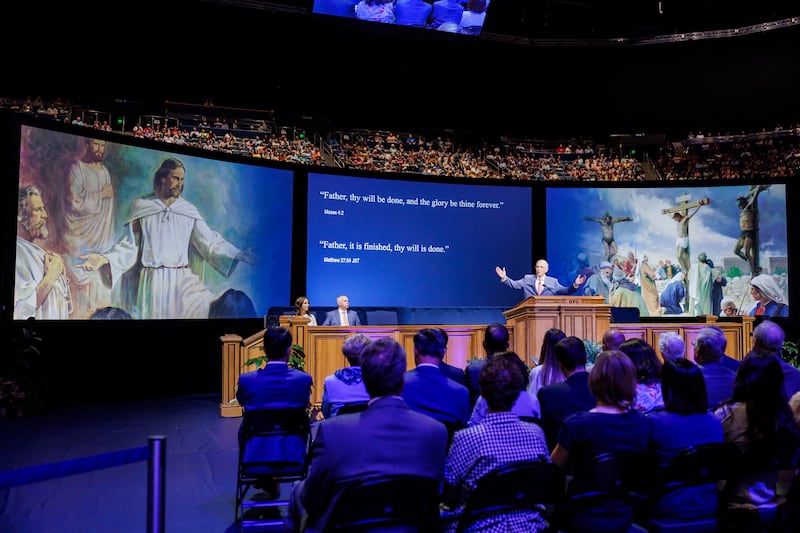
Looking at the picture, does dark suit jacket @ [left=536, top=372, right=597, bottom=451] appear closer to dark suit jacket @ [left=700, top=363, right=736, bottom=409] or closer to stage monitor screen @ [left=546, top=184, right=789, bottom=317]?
dark suit jacket @ [left=700, top=363, right=736, bottom=409]

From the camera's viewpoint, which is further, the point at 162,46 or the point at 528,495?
the point at 162,46

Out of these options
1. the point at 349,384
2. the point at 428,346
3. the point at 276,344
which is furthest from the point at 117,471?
the point at 428,346

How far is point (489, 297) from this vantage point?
1407cm

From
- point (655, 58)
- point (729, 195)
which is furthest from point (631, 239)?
point (655, 58)

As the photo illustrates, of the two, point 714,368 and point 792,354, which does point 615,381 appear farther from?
point 792,354

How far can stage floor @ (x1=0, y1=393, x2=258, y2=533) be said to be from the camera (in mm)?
4523

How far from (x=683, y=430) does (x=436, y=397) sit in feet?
4.50

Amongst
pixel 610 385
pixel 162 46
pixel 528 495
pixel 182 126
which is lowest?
pixel 528 495

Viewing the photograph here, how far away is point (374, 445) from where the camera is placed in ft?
8.23

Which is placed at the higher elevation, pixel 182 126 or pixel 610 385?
pixel 182 126

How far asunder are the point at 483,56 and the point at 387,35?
296cm

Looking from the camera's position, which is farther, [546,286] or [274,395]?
[546,286]

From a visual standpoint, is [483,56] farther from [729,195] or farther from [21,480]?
[21,480]

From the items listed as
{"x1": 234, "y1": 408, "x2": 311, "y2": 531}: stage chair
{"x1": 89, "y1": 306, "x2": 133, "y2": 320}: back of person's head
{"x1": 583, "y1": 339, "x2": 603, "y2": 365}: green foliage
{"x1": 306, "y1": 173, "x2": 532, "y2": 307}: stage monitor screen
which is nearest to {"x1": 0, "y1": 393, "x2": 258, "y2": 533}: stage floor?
{"x1": 234, "y1": 408, "x2": 311, "y2": 531}: stage chair
